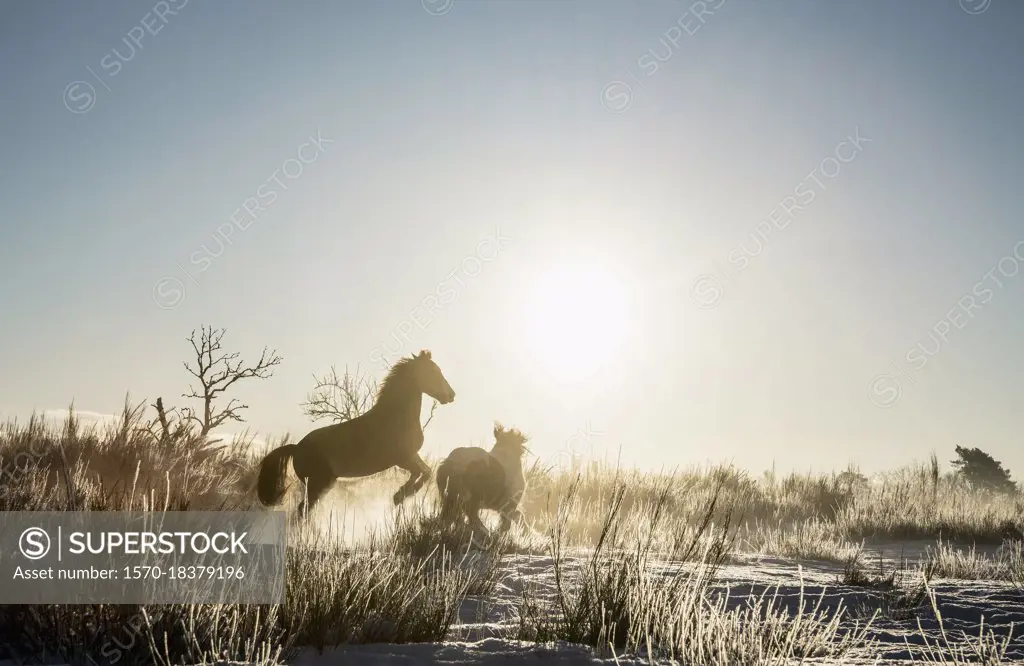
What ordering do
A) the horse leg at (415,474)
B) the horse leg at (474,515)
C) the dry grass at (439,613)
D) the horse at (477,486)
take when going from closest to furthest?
the dry grass at (439,613) → the horse leg at (415,474) → the horse leg at (474,515) → the horse at (477,486)

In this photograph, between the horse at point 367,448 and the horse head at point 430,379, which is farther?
the horse head at point 430,379

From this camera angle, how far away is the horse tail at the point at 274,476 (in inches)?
255

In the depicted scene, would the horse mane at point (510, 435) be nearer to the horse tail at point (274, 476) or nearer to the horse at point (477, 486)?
the horse at point (477, 486)

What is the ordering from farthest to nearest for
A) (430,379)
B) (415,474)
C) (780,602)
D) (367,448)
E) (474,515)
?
(474,515), (430,379), (415,474), (367,448), (780,602)

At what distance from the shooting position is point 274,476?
21.5ft

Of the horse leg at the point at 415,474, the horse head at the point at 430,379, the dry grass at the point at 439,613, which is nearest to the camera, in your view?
the dry grass at the point at 439,613

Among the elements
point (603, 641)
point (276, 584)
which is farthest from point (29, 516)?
point (603, 641)

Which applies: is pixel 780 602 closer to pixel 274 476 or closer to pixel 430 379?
pixel 430 379

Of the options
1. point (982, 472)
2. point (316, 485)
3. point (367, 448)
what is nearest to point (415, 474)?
point (367, 448)

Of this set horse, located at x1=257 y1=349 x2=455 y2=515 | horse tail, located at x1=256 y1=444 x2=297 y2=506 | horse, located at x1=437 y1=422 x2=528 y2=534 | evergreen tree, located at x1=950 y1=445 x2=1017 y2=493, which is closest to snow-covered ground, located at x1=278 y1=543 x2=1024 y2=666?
horse, located at x1=257 y1=349 x2=455 y2=515

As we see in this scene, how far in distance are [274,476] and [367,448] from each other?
0.90 m

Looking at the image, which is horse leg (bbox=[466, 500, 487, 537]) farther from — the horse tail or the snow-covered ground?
the horse tail

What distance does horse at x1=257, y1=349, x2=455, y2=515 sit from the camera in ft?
21.4

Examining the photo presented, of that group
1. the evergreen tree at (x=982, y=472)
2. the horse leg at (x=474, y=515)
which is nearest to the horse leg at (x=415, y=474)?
the horse leg at (x=474, y=515)
